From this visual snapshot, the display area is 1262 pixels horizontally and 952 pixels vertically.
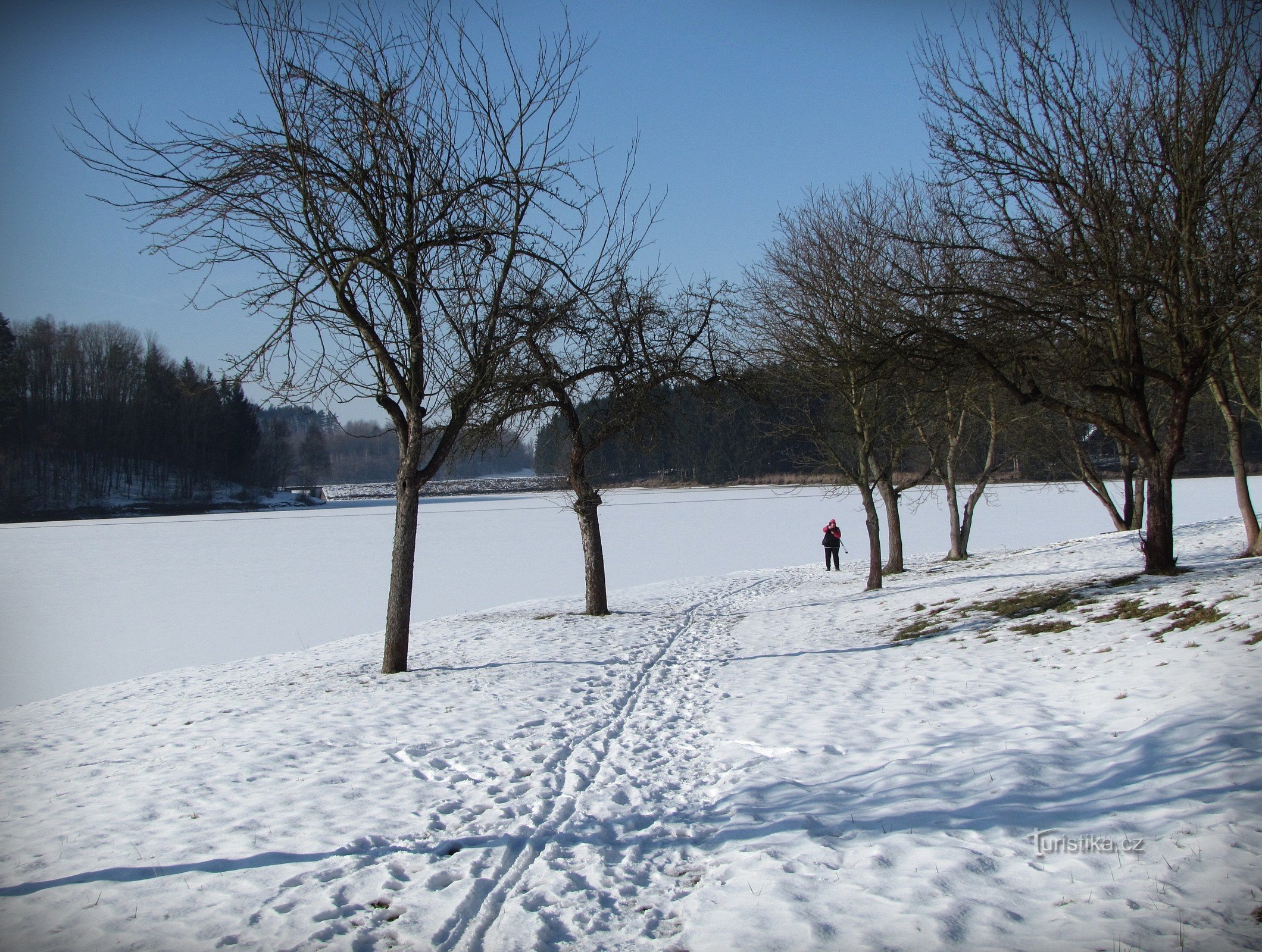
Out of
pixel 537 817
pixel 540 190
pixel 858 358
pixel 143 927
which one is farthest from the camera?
pixel 858 358

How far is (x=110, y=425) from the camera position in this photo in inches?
1352

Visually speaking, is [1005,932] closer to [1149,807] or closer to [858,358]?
[1149,807]

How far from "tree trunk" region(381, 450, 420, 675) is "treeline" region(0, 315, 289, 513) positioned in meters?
2.12

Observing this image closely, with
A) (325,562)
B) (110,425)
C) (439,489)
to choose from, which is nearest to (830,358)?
(325,562)

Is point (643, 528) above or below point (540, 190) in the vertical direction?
below

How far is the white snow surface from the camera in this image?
3.37 meters

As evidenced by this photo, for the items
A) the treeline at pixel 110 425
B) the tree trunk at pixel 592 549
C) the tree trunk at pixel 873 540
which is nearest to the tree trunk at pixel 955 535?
the tree trunk at pixel 873 540

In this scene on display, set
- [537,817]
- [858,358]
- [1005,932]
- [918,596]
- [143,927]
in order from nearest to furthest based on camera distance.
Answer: [1005,932] → [143,927] → [537,817] → [858,358] → [918,596]

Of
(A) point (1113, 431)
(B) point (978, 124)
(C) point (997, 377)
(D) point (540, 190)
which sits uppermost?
(B) point (978, 124)

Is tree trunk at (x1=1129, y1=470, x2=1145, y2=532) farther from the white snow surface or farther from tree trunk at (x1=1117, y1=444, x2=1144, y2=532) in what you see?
the white snow surface

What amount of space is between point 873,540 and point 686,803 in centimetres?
1287

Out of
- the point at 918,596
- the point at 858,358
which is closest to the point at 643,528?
the point at 918,596

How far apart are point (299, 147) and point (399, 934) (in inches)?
289

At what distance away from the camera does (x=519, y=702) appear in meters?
7.24
